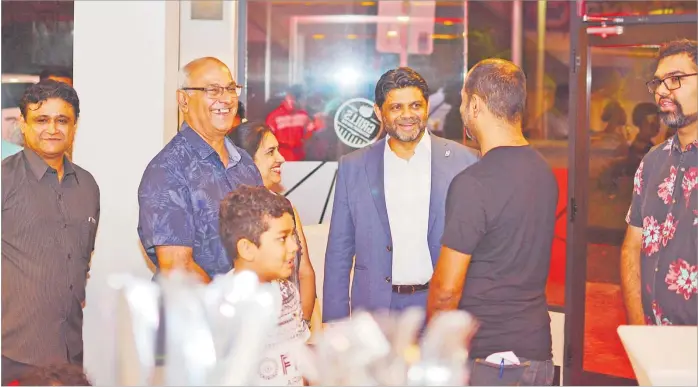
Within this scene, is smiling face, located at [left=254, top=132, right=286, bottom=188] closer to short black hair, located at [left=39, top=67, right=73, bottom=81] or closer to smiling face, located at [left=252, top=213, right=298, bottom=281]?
smiling face, located at [left=252, top=213, right=298, bottom=281]

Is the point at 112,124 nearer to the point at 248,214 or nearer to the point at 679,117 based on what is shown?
the point at 248,214

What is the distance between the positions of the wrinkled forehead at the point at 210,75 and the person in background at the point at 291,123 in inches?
77.3

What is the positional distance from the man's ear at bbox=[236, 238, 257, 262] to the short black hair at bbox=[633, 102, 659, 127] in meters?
3.15

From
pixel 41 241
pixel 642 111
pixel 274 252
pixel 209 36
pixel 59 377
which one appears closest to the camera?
pixel 59 377

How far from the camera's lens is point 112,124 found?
11.9 feet

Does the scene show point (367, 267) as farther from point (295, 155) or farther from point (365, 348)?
point (295, 155)

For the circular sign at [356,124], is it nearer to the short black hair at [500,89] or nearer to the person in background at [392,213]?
the person in background at [392,213]

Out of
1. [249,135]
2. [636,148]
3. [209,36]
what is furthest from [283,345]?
[636,148]

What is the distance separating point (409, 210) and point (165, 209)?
0.87 m

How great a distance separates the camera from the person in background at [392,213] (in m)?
3.04

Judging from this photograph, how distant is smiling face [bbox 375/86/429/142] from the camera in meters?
3.04

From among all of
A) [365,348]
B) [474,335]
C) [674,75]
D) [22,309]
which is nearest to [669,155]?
[674,75]

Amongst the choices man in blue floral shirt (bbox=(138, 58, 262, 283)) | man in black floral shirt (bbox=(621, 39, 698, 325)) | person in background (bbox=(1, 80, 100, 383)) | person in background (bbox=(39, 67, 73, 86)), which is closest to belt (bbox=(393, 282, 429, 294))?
man in blue floral shirt (bbox=(138, 58, 262, 283))

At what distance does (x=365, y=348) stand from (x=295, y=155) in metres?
2.57
